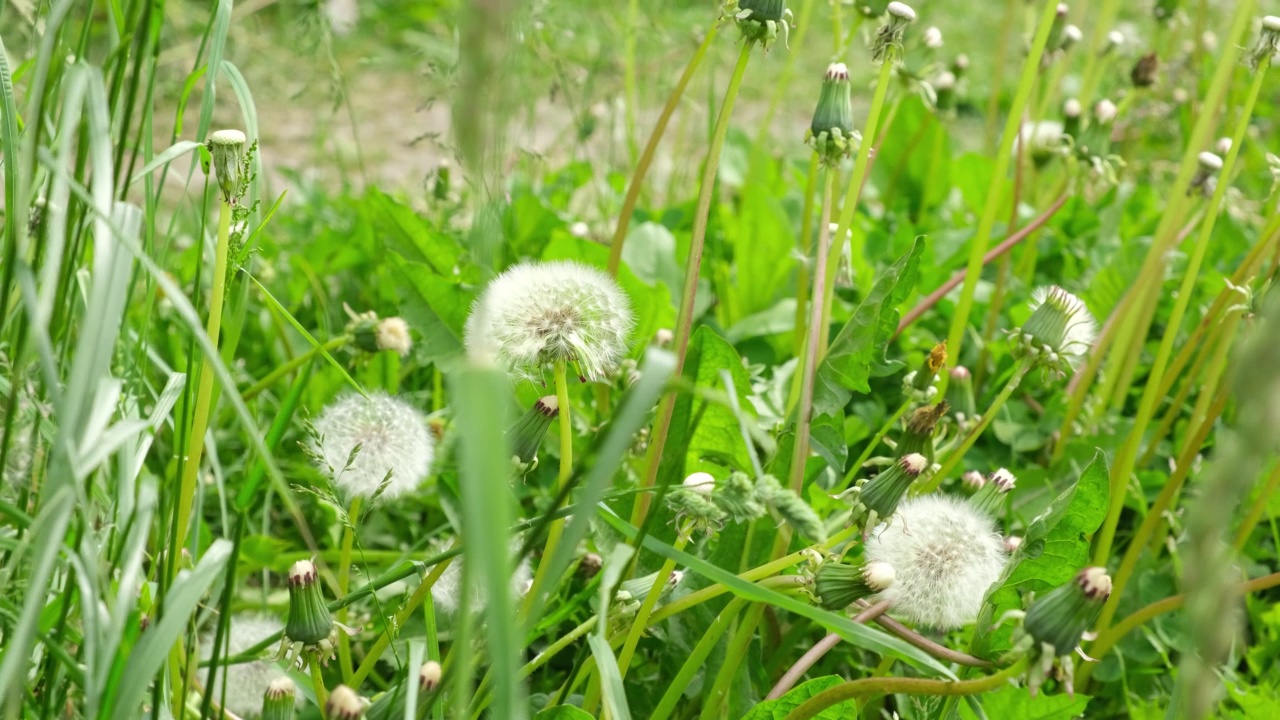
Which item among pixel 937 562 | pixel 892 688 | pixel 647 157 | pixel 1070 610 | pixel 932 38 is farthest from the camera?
pixel 932 38

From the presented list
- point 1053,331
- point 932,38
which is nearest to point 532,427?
point 1053,331

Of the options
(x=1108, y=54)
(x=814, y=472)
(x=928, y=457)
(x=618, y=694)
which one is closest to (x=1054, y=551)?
(x=928, y=457)

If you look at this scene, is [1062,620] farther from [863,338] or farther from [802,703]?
[863,338]

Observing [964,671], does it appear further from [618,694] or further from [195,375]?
[195,375]

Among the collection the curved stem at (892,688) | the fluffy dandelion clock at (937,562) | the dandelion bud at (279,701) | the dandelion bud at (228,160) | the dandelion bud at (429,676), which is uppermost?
the dandelion bud at (228,160)

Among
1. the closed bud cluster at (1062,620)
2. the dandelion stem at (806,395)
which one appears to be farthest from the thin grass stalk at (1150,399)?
the closed bud cluster at (1062,620)

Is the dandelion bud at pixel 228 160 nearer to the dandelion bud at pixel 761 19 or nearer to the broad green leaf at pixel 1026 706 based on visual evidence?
the dandelion bud at pixel 761 19
